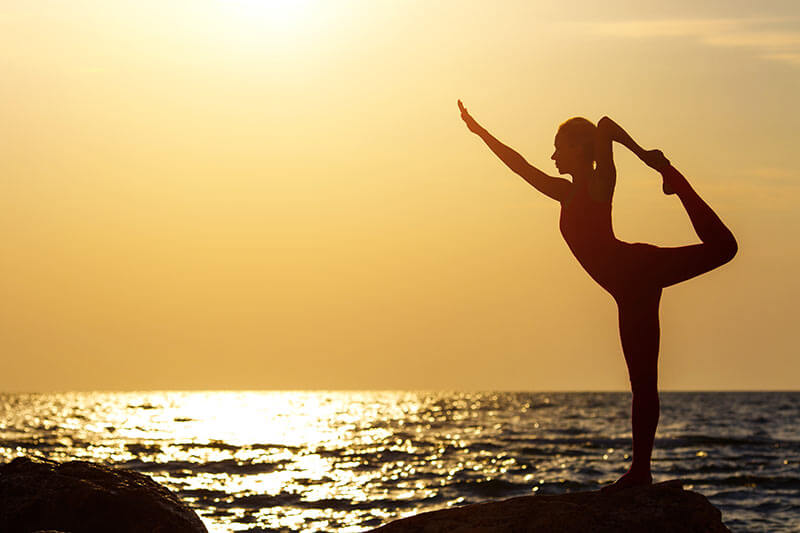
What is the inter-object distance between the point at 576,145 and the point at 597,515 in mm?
2871

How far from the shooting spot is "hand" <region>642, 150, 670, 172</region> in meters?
7.94

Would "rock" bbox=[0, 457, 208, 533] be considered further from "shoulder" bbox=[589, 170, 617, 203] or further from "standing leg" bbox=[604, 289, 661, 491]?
"shoulder" bbox=[589, 170, 617, 203]

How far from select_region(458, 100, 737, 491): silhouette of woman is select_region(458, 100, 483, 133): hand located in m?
0.69

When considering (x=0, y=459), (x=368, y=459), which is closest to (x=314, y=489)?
(x=368, y=459)

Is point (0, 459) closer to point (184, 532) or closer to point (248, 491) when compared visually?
point (248, 491)

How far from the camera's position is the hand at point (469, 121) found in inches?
344

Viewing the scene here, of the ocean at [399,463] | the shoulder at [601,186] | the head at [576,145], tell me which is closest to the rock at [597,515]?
the shoulder at [601,186]

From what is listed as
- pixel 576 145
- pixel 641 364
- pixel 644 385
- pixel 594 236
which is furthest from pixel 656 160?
pixel 644 385

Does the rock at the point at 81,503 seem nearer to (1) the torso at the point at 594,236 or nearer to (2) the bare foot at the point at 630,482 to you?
(2) the bare foot at the point at 630,482

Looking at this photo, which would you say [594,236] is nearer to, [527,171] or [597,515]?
[527,171]

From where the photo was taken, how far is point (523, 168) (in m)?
8.48

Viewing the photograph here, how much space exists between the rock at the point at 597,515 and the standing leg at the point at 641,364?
0.61ft

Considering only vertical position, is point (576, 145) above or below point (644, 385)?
above

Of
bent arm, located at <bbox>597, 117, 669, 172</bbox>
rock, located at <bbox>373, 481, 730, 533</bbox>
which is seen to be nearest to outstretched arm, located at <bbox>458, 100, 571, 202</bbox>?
bent arm, located at <bbox>597, 117, 669, 172</bbox>
